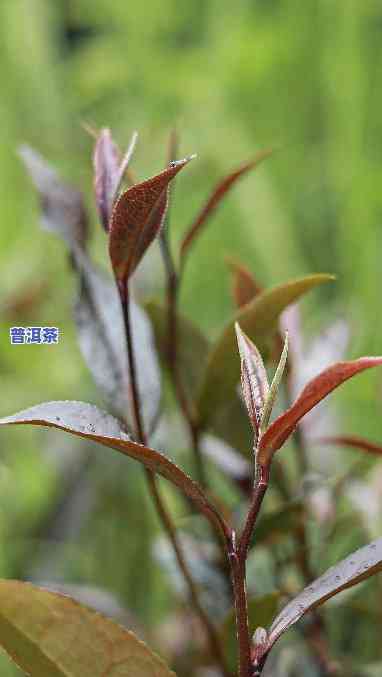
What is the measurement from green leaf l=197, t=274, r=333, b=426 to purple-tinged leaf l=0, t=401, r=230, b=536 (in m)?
0.11

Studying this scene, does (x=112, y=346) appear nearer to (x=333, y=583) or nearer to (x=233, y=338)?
(x=233, y=338)

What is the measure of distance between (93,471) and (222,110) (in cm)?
71

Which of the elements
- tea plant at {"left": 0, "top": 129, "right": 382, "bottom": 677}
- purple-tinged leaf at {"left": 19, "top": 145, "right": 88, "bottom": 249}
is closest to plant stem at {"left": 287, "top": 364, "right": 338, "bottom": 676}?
tea plant at {"left": 0, "top": 129, "right": 382, "bottom": 677}


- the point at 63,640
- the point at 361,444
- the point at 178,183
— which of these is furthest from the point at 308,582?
the point at 178,183

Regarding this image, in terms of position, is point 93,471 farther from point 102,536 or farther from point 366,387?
point 366,387

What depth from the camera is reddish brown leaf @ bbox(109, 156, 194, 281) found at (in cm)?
34

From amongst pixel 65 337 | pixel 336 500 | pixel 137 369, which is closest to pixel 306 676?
pixel 336 500

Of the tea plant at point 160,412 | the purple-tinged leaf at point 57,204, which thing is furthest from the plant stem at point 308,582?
the purple-tinged leaf at point 57,204

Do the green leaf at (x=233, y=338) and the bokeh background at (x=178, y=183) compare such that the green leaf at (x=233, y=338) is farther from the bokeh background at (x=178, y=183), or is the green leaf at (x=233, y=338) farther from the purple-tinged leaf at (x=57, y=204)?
the bokeh background at (x=178, y=183)

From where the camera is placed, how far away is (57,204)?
0.51 metres

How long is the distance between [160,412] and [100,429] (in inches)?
6.3

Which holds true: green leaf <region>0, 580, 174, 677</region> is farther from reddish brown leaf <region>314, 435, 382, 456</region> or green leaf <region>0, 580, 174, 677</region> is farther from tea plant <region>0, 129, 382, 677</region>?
reddish brown leaf <region>314, 435, 382, 456</region>

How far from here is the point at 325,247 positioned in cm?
162

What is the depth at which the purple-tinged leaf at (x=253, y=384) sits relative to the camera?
0.33 metres
